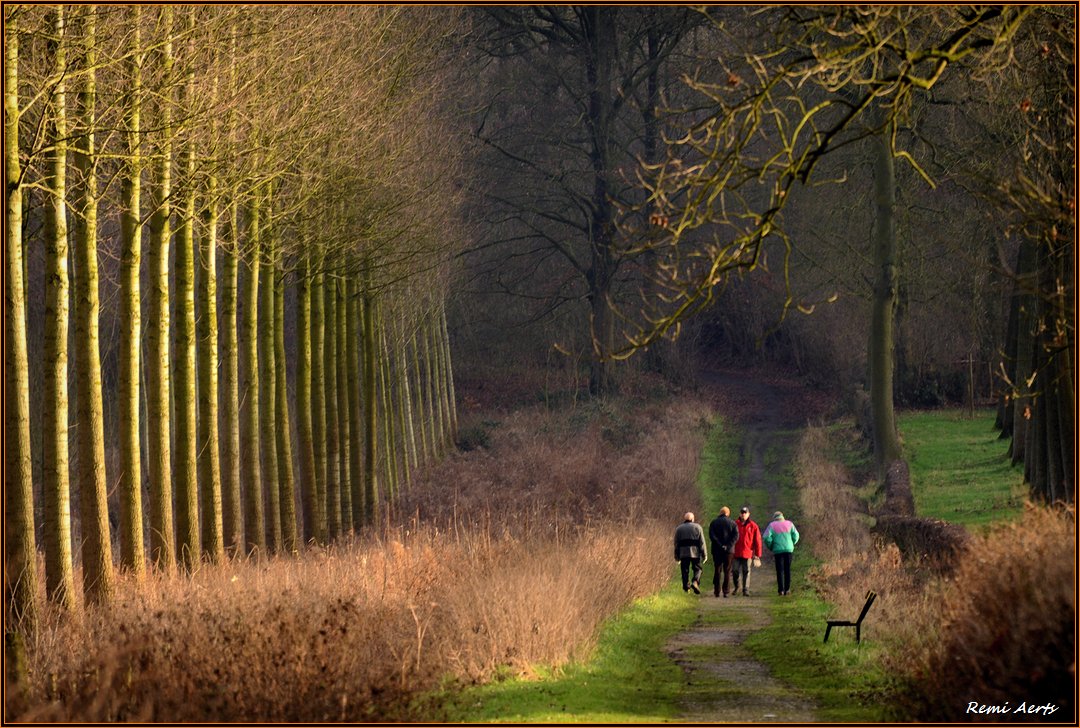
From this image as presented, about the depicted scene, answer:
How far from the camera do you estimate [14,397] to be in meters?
14.2

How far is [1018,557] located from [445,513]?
23544 millimetres

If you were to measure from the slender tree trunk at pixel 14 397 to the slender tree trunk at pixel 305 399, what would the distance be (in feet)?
38.7

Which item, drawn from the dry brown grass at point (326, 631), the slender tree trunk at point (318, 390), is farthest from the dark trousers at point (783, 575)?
the slender tree trunk at point (318, 390)

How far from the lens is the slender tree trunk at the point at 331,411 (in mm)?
29031

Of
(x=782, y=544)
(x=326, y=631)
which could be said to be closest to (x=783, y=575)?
(x=782, y=544)

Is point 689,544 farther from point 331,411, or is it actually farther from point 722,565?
point 331,411

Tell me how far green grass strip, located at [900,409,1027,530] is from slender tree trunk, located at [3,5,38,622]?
13503 millimetres

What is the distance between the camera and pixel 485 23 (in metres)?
48.4

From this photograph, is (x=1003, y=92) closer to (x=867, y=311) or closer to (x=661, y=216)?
(x=661, y=216)

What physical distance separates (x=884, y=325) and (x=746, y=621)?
50.8 ft

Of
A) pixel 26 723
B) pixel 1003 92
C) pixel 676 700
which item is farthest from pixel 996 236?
pixel 26 723

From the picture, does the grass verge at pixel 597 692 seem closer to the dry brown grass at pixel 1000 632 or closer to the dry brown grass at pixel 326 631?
the dry brown grass at pixel 326 631

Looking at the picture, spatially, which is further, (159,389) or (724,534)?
(724,534)

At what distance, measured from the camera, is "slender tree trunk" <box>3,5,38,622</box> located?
46.0 ft
